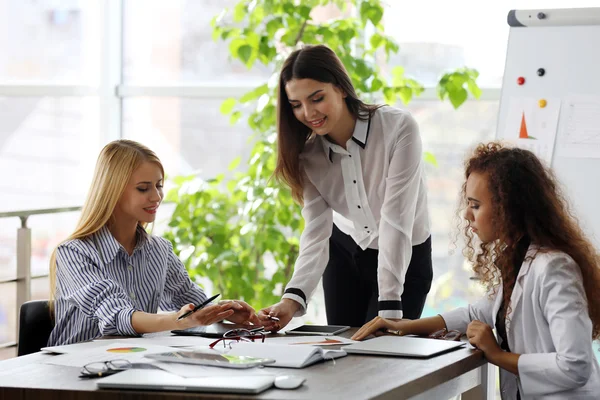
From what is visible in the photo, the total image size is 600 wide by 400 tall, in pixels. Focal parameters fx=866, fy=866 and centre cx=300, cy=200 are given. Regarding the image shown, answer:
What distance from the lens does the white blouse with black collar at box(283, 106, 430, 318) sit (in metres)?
2.25

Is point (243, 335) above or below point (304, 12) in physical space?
below

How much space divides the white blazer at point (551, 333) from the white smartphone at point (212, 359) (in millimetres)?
550

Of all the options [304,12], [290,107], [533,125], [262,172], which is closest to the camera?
[290,107]

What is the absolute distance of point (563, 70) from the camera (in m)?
3.00

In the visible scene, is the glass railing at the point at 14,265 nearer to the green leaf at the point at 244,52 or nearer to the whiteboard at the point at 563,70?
the green leaf at the point at 244,52

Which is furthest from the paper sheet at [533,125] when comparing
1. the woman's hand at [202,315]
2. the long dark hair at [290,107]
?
the woman's hand at [202,315]

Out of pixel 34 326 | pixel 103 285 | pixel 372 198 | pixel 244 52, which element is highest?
pixel 244 52

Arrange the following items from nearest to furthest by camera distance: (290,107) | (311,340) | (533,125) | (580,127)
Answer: (311,340)
(290,107)
(580,127)
(533,125)

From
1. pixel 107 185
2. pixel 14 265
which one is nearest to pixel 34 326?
→ pixel 107 185

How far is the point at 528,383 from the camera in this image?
5.73 feet

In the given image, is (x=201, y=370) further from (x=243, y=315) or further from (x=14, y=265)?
(x=14, y=265)

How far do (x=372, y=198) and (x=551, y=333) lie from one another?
2.64 ft

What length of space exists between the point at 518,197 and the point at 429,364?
17.8 inches

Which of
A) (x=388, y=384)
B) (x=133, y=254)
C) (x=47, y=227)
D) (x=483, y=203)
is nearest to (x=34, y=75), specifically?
(x=47, y=227)
